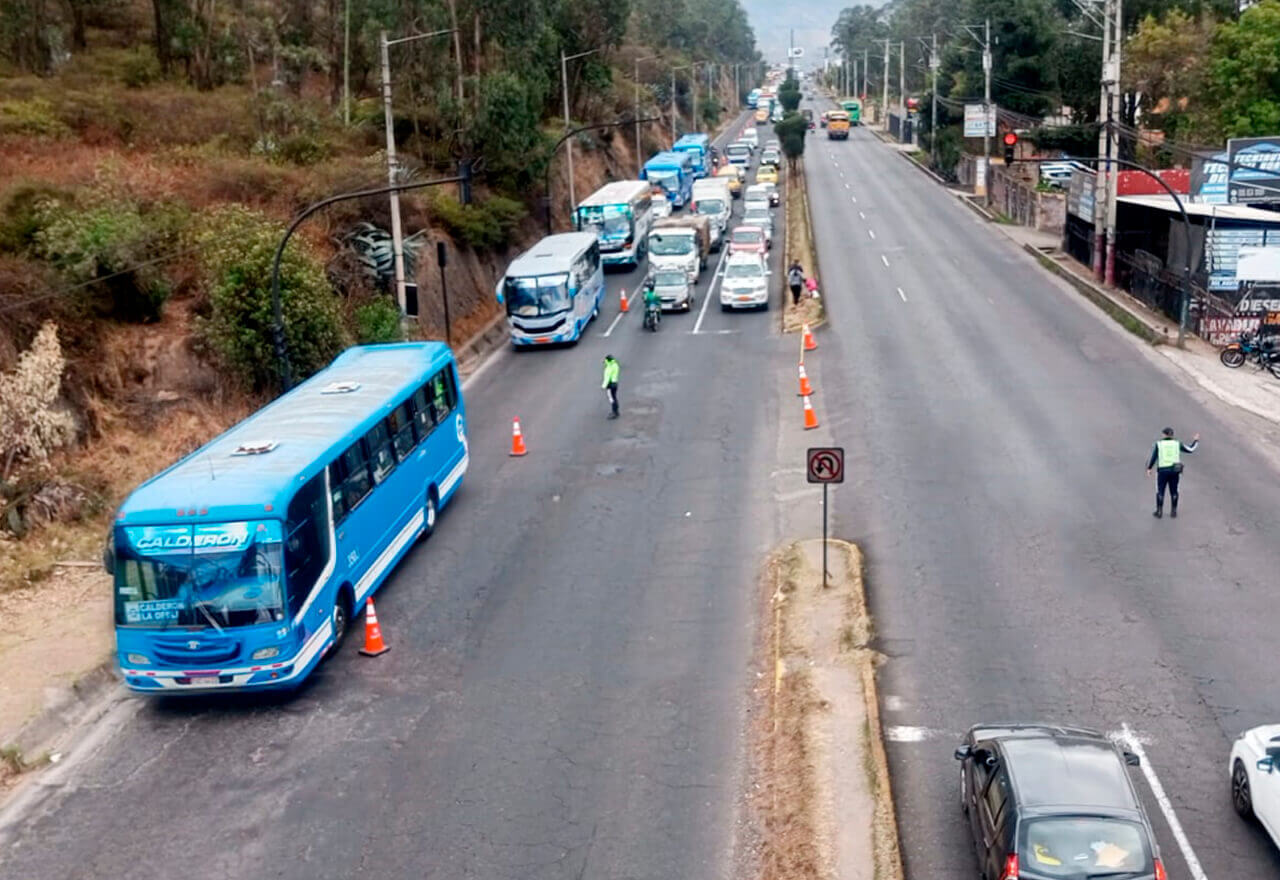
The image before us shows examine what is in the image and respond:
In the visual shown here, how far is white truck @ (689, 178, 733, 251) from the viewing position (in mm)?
57906

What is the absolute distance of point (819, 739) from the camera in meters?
14.1

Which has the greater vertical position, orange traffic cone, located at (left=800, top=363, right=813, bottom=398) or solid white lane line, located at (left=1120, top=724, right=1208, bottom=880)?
orange traffic cone, located at (left=800, top=363, right=813, bottom=398)

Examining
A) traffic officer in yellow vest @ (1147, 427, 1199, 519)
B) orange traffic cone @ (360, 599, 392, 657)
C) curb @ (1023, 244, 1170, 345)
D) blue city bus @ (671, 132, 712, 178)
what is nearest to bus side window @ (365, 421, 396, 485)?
orange traffic cone @ (360, 599, 392, 657)

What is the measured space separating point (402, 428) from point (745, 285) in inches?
936

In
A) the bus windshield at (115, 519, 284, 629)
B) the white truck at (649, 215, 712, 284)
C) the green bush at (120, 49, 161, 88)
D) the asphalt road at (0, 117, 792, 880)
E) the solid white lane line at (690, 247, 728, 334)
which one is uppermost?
the green bush at (120, 49, 161, 88)

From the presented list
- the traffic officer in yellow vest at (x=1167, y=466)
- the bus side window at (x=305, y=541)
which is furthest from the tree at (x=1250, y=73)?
the bus side window at (x=305, y=541)

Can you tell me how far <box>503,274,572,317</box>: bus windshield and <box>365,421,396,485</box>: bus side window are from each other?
59.9ft

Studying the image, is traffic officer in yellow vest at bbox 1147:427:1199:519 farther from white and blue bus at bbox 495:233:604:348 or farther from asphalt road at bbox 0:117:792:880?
white and blue bus at bbox 495:233:604:348

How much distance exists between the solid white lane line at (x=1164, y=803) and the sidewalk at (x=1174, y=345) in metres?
16.1

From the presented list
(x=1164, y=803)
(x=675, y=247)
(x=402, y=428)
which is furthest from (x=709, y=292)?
(x=1164, y=803)

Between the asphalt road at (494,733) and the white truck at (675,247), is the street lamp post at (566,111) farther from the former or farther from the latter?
the asphalt road at (494,733)

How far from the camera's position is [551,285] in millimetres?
37719

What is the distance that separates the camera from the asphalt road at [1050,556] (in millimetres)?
13805

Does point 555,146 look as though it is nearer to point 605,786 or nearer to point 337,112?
point 337,112
